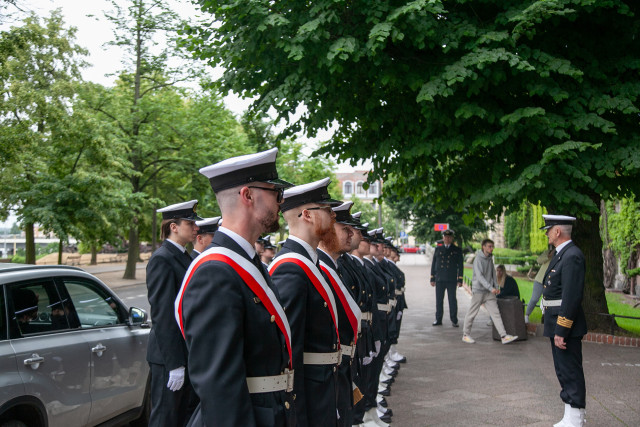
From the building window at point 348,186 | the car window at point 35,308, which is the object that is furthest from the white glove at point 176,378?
the building window at point 348,186

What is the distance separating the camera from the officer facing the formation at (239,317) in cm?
243

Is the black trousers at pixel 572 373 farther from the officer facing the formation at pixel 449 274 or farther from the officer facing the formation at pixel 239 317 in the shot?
the officer facing the formation at pixel 449 274

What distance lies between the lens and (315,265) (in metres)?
3.71

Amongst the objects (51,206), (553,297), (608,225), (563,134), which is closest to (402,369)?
(553,297)

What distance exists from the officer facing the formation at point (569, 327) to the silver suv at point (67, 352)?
4.26 m

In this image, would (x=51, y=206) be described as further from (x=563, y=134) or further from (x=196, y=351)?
(x=196, y=351)

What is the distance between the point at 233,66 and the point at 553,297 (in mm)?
7135

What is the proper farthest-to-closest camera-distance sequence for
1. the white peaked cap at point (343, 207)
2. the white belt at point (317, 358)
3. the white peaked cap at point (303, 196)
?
the white peaked cap at point (343, 207) < the white peaked cap at point (303, 196) < the white belt at point (317, 358)

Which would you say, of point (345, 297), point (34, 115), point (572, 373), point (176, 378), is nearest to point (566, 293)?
point (572, 373)

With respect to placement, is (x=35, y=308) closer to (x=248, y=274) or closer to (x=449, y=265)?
(x=248, y=274)

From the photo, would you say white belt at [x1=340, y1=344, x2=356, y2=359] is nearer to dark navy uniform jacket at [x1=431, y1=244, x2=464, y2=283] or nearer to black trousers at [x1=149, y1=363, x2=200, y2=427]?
black trousers at [x1=149, y1=363, x2=200, y2=427]

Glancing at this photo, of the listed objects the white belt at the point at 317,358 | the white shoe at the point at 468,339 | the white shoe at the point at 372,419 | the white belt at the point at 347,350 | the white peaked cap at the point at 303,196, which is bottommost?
the white shoe at the point at 468,339

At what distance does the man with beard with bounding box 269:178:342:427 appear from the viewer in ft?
11.3

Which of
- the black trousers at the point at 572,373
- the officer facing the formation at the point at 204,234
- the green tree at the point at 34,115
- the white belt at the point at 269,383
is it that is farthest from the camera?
the green tree at the point at 34,115
